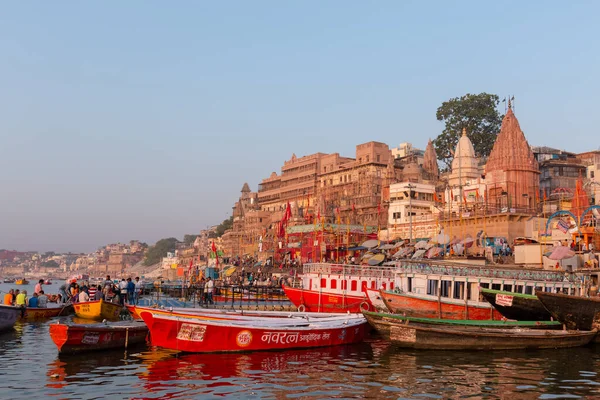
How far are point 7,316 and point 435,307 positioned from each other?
1994 cm

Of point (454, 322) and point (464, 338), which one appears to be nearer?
point (464, 338)

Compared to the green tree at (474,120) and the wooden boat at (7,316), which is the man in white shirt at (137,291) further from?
the green tree at (474,120)

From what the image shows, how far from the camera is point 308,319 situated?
80.9ft

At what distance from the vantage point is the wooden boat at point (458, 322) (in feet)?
78.4

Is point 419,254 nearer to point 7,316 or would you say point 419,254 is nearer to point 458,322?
point 458,322

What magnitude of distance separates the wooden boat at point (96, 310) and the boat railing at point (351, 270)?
11.5 meters

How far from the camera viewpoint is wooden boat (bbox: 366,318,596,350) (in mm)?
22875

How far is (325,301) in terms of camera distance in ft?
113

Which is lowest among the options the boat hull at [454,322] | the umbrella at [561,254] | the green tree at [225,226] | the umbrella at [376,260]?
the boat hull at [454,322]

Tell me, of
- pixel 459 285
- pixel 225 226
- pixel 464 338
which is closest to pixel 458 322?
pixel 464 338

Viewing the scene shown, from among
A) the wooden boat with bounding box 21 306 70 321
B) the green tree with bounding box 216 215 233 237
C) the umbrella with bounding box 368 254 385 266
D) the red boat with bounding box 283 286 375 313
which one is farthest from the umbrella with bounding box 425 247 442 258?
the green tree with bounding box 216 215 233 237

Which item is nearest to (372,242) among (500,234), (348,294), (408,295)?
(500,234)

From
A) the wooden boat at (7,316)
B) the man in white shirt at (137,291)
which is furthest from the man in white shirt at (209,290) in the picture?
the wooden boat at (7,316)

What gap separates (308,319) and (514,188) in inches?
1786
